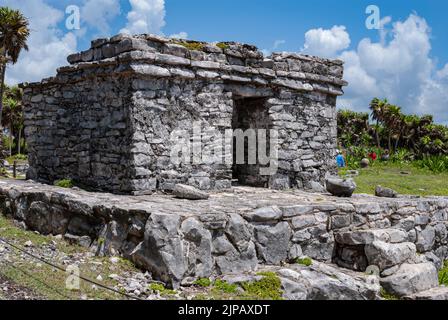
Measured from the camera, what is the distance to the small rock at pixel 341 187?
952 cm

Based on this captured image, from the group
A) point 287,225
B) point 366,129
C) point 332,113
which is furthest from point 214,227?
point 366,129

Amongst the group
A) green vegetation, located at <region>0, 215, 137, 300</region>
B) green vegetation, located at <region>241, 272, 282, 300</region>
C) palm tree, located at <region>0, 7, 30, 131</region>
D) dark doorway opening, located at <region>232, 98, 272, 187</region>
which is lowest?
green vegetation, located at <region>241, 272, 282, 300</region>

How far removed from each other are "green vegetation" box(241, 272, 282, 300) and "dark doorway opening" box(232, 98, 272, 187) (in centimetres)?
434

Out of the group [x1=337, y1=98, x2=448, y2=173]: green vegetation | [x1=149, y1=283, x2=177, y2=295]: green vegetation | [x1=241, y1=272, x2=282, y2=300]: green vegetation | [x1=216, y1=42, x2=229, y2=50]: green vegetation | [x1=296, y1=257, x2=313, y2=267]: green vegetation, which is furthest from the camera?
[x1=337, y1=98, x2=448, y2=173]: green vegetation

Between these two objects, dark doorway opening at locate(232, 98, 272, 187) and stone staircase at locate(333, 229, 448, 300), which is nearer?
stone staircase at locate(333, 229, 448, 300)

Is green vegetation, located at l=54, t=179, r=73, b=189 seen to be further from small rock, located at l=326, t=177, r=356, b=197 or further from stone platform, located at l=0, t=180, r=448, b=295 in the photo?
small rock, located at l=326, t=177, r=356, b=197

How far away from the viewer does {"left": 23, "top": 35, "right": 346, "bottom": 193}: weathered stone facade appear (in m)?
8.59

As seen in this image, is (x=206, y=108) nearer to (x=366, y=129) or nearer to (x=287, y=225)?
(x=287, y=225)

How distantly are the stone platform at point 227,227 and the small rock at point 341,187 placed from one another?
0.73 m

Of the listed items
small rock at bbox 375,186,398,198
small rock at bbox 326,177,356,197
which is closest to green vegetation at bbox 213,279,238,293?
small rock at bbox 326,177,356,197

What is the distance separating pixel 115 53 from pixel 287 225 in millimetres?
4408

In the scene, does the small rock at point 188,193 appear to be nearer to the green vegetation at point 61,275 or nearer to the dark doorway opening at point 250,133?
the green vegetation at point 61,275

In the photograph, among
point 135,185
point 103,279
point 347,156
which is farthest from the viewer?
point 347,156

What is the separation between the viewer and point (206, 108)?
30.6 ft
